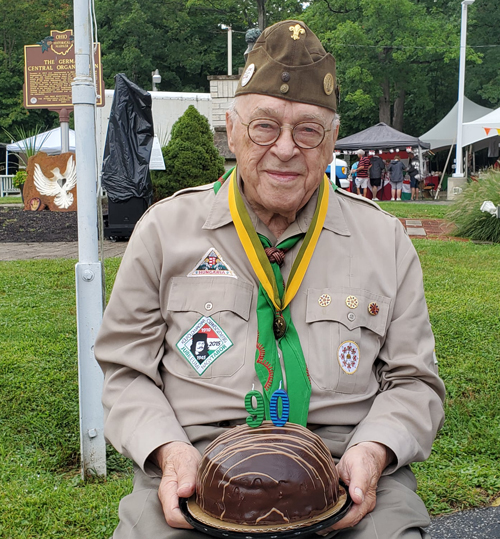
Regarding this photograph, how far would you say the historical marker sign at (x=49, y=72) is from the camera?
1756 cm

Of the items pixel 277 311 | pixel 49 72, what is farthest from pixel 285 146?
pixel 49 72

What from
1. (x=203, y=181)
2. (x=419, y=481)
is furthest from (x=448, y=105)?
(x=419, y=481)

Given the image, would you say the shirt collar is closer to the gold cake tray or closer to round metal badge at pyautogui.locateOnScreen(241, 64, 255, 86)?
round metal badge at pyautogui.locateOnScreen(241, 64, 255, 86)

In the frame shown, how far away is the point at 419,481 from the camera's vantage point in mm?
3340

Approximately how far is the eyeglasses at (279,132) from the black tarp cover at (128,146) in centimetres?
851

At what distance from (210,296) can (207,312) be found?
0.17 ft

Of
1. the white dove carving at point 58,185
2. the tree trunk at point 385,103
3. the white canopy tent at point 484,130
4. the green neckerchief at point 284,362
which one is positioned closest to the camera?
the green neckerchief at point 284,362

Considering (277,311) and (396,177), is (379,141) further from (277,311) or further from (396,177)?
(277,311)

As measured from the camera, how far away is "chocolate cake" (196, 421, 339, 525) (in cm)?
161

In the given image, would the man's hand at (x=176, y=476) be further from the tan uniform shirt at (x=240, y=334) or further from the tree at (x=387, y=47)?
the tree at (x=387, y=47)

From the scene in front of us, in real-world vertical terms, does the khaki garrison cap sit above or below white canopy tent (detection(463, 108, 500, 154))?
below

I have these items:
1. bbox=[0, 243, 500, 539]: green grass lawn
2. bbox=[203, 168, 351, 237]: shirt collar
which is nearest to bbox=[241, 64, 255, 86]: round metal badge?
bbox=[203, 168, 351, 237]: shirt collar

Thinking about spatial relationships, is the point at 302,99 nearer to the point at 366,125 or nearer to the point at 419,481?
the point at 419,481

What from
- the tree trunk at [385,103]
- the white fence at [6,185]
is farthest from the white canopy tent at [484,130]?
the white fence at [6,185]
